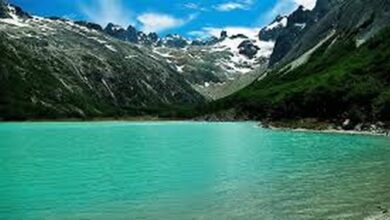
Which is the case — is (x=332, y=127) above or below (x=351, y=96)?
below

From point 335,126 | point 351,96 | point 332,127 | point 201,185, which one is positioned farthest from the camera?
point 351,96

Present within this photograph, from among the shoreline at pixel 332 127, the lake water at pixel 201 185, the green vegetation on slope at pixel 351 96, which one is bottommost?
the lake water at pixel 201 185

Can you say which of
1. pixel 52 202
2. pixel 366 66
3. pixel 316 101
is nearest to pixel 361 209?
pixel 52 202

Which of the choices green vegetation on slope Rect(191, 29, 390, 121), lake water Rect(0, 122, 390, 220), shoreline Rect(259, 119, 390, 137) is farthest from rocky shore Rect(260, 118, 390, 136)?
lake water Rect(0, 122, 390, 220)

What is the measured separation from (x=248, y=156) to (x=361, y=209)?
42.7 metres

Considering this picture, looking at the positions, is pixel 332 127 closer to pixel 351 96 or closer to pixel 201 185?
pixel 351 96

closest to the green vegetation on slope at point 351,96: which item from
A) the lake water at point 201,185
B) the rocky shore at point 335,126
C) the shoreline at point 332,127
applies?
the rocky shore at point 335,126

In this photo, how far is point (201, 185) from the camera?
51.0 m

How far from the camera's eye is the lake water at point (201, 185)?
126 ft

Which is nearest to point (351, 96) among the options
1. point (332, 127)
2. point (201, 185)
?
point (332, 127)

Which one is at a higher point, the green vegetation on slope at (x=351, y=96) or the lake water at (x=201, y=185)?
the green vegetation on slope at (x=351, y=96)

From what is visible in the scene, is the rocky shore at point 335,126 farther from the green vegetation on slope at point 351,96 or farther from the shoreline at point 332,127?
the green vegetation on slope at point 351,96

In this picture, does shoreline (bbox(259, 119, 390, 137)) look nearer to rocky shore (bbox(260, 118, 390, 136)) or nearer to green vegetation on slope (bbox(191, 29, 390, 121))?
rocky shore (bbox(260, 118, 390, 136))

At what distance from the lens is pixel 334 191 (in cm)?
4506
